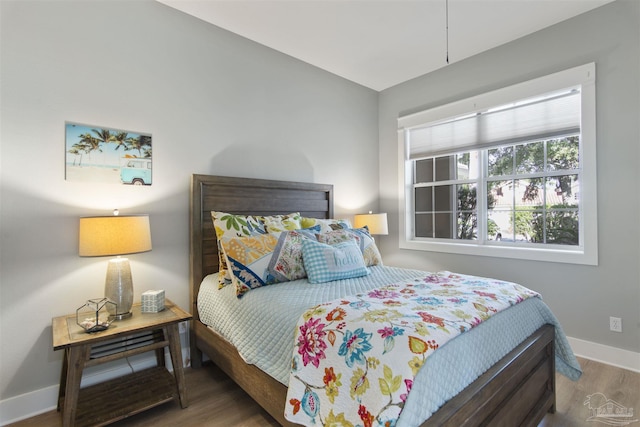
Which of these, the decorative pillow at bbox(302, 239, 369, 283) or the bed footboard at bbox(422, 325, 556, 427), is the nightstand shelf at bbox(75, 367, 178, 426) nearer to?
the decorative pillow at bbox(302, 239, 369, 283)

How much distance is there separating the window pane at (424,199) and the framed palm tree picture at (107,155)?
292cm

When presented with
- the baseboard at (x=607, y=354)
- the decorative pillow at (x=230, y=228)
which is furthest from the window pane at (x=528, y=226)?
the decorative pillow at (x=230, y=228)

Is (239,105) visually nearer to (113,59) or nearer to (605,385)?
(113,59)

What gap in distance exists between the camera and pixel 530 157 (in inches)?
115

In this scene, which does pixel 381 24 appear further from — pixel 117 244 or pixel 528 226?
pixel 117 244

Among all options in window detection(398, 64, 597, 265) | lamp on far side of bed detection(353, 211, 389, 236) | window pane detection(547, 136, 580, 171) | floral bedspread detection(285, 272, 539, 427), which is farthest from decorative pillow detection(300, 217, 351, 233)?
window pane detection(547, 136, 580, 171)

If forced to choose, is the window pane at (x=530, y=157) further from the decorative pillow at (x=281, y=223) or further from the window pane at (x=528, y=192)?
the decorative pillow at (x=281, y=223)

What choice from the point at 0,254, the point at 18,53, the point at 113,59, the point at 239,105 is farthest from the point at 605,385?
the point at 18,53

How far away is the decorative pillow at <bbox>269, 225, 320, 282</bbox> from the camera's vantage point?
6.98ft

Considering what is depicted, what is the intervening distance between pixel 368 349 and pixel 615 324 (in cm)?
246

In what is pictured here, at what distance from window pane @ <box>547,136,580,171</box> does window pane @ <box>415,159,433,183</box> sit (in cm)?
118

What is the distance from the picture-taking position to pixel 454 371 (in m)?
1.19

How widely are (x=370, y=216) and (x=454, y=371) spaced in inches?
97.1

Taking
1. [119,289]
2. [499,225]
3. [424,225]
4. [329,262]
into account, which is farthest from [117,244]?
[499,225]
